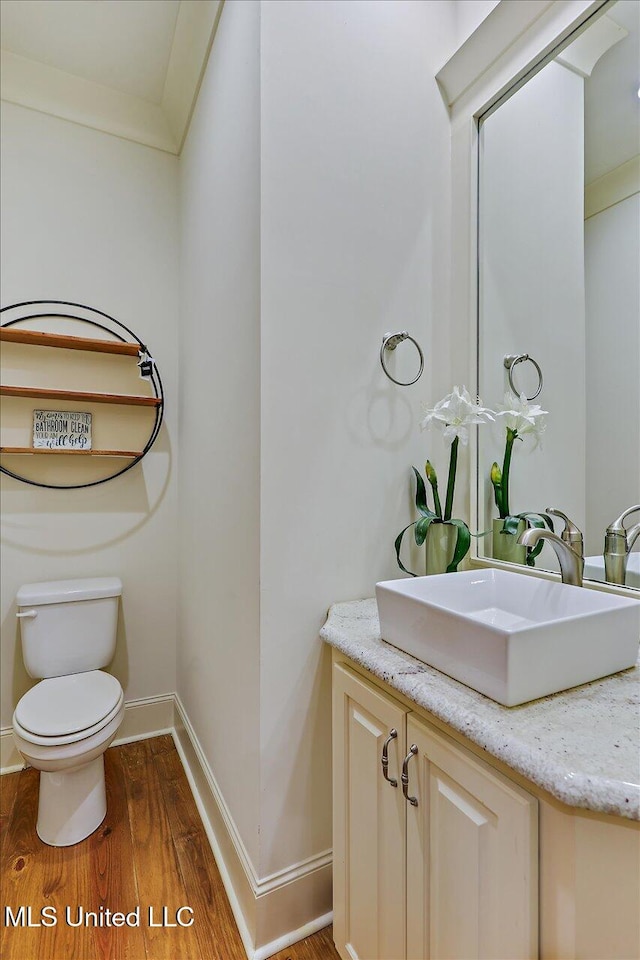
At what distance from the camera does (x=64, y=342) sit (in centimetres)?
192

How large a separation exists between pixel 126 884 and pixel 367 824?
0.90 meters

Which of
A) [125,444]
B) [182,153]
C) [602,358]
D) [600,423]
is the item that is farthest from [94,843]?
[182,153]

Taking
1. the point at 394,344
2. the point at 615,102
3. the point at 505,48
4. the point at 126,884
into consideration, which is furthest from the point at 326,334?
the point at 126,884

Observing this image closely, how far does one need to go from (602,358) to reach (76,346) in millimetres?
1933

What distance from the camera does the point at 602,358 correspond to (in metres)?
1.14

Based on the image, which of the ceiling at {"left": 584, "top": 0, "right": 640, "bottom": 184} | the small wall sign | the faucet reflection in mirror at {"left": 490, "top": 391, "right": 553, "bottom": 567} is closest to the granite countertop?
the faucet reflection in mirror at {"left": 490, "top": 391, "right": 553, "bottom": 567}

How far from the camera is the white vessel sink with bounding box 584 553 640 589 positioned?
1.03 metres

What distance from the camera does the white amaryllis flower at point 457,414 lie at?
4.25ft

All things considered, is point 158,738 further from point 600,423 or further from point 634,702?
point 600,423

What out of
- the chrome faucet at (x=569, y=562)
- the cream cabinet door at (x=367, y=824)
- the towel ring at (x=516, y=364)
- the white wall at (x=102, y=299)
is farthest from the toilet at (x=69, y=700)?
the towel ring at (x=516, y=364)

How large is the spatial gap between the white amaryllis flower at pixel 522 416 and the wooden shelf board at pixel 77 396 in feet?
4.81

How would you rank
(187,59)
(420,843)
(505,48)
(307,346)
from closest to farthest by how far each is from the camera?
(420,843) → (307,346) → (505,48) → (187,59)

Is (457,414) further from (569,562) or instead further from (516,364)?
(569,562)

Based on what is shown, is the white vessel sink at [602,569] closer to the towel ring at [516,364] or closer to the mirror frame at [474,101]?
the mirror frame at [474,101]
